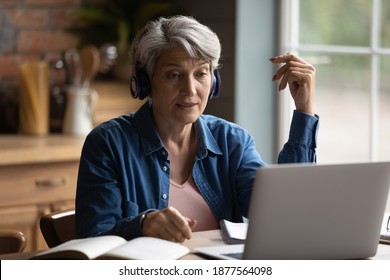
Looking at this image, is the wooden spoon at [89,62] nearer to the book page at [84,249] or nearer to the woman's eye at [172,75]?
the woman's eye at [172,75]

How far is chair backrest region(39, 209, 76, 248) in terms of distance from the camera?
2.49 meters

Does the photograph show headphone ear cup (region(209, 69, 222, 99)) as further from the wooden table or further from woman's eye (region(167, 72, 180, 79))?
the wooden table

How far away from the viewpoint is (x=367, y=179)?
1.84 m

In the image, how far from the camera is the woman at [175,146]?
7.50 ft

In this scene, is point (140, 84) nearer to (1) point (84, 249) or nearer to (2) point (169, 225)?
(2) point (169, 225)

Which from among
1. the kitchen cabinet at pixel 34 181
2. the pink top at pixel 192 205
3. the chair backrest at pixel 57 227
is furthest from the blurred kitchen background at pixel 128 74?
the pink top at pixel 192 205

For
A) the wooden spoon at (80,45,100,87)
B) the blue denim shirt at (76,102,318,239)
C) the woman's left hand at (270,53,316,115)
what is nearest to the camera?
the blue denim shirt at (76,102,318,239)

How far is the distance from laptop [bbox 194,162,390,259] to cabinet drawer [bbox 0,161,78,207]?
1.86 m

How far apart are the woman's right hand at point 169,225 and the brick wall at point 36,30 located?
224 centimetres

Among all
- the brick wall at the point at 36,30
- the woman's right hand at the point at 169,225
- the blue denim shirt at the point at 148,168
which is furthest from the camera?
the brick wall at the point at 36,30

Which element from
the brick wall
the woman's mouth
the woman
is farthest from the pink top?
the brick wall

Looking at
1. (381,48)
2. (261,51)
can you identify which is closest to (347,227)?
(381,48)
